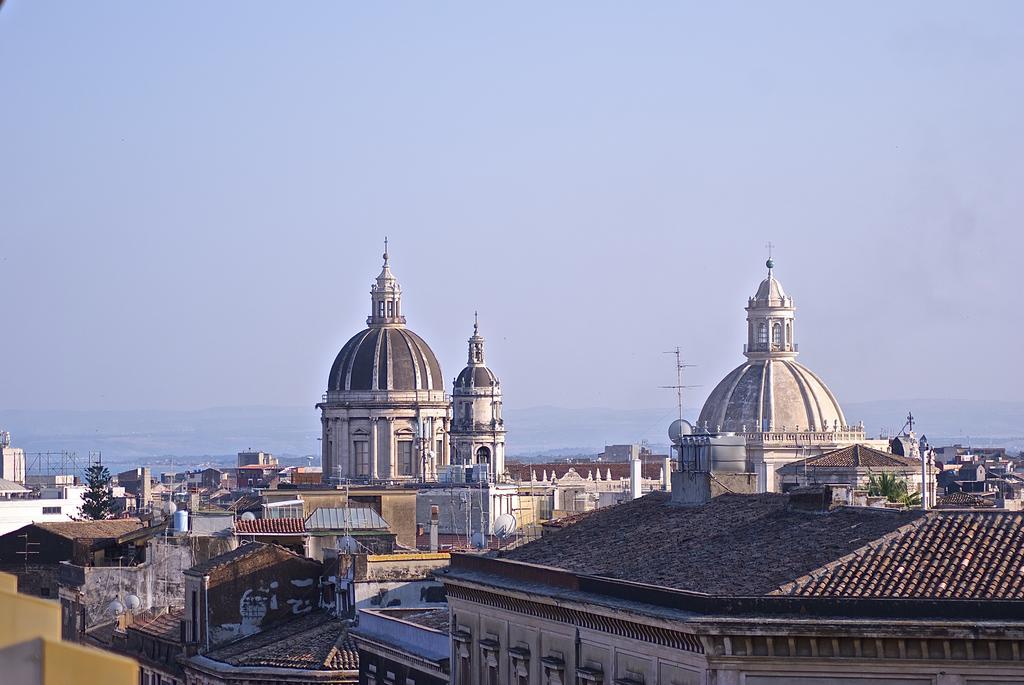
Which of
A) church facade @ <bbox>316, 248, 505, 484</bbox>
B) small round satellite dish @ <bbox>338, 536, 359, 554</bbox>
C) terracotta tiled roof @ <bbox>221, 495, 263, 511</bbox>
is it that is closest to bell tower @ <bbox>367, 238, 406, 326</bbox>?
church facade @ <bbox>316, 248, 505, 484</bbox>

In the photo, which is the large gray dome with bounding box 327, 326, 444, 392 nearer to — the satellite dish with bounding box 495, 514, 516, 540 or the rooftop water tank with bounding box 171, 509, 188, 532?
the satellite dish with bounding box 495, 514, 516, 540

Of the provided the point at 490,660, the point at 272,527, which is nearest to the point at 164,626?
the point at 272,527

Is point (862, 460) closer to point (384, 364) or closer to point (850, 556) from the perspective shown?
point (384, 364)

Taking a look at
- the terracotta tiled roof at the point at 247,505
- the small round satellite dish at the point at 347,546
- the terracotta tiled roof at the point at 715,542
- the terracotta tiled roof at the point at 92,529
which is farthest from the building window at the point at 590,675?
A: the terracotta tiled roof at the point at 247,505

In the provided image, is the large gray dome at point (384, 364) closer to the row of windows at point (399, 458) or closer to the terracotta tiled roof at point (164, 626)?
the row of windows at point (399, 458)

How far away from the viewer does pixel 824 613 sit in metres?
20.0

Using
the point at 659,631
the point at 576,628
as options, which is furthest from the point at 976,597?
the point at 576,628

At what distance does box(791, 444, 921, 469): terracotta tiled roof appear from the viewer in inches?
4213

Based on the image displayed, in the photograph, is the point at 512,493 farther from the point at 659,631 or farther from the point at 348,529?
the point at 659,631

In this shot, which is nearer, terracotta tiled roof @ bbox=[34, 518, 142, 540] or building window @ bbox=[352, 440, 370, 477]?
terracotta tiled roof @ bbox=[34, 518, 142, 540]

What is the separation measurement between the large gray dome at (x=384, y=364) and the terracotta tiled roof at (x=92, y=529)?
9594 cm

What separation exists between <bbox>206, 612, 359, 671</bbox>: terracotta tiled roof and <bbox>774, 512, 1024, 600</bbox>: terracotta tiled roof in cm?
1618

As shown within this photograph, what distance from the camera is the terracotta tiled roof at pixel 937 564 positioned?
65.7ft

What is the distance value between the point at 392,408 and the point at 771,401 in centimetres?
3264
